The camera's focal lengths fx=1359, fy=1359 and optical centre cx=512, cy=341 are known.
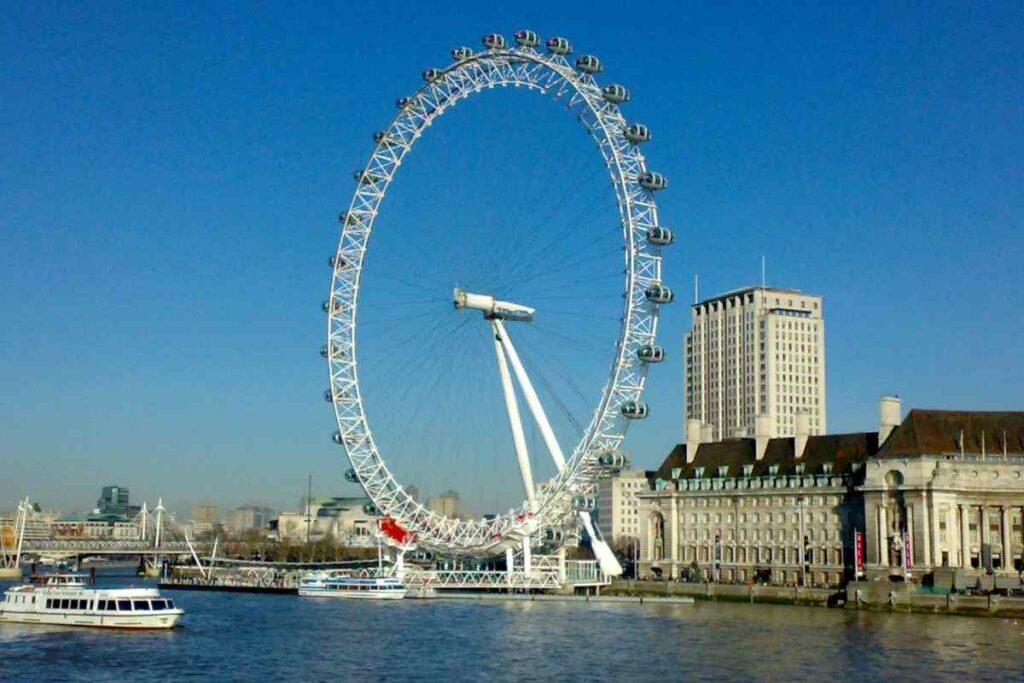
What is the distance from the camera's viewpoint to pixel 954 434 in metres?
88.6

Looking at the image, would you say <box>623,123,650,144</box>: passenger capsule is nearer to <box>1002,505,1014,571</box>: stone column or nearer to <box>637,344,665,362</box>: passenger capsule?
<box>637,344,665,362</box>: passenger capsule

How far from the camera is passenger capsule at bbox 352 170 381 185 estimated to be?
8062 cm

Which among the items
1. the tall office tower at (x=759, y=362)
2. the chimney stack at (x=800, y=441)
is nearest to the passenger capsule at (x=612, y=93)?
the chimney stack at (x=800, y=441)

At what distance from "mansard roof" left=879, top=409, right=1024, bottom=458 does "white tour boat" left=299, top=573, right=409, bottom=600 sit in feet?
110

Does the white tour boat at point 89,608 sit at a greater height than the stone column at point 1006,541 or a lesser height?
lesser

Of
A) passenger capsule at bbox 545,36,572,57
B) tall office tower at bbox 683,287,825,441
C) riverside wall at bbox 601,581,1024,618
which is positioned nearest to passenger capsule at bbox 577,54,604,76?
passenger capsule at bbox 545,36,572,57

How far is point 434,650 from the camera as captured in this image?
53562 millimetres

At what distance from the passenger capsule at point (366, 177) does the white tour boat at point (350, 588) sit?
28.4 m

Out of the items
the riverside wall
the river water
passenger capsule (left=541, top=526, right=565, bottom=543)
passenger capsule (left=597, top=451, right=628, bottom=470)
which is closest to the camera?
the river water

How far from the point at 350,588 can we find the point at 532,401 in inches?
859

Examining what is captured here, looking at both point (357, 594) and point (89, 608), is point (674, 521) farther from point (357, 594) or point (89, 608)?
point (89, 608)

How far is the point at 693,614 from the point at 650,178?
24.1 meters

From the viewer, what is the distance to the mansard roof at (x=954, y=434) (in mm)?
87500

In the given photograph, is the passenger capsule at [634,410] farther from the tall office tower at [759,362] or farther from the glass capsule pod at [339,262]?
the tall office tower at [759,362]
